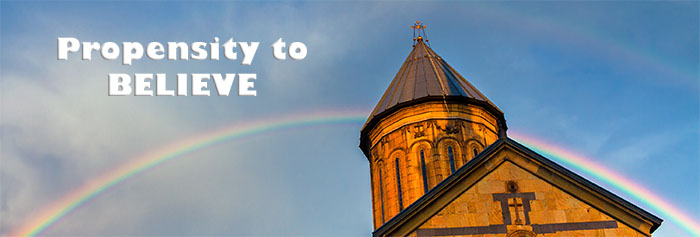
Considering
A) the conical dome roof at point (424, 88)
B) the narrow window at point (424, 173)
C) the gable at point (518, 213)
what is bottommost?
Result: the gable at point (518, 213)

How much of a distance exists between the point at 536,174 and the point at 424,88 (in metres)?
11.6

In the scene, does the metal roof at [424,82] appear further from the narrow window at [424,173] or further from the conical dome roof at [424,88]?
the narrow window at [424,173]

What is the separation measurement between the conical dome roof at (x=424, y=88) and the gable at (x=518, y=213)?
10.8 meters

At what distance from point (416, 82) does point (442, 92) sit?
1544mm

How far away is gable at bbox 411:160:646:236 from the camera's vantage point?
1368 cm

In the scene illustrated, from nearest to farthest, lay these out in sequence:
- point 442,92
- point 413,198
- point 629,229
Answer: point 629,229, point 413,198, point 442,92

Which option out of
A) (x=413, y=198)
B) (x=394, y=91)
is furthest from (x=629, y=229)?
(x=394, y=91)

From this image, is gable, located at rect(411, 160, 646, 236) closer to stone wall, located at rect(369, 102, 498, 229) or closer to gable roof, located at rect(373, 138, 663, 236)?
gable roof, located at rect(373, 138, 663, 236)

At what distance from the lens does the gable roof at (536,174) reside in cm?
1366

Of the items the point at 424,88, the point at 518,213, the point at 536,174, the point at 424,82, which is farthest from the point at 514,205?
the point at 424,82

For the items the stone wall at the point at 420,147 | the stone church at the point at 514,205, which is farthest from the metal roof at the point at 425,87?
the stone church at the point at 514,205

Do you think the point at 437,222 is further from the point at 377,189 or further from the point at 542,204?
the point at 377,189

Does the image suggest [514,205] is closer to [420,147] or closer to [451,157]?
[451,157]

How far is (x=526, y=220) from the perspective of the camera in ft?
45.1
